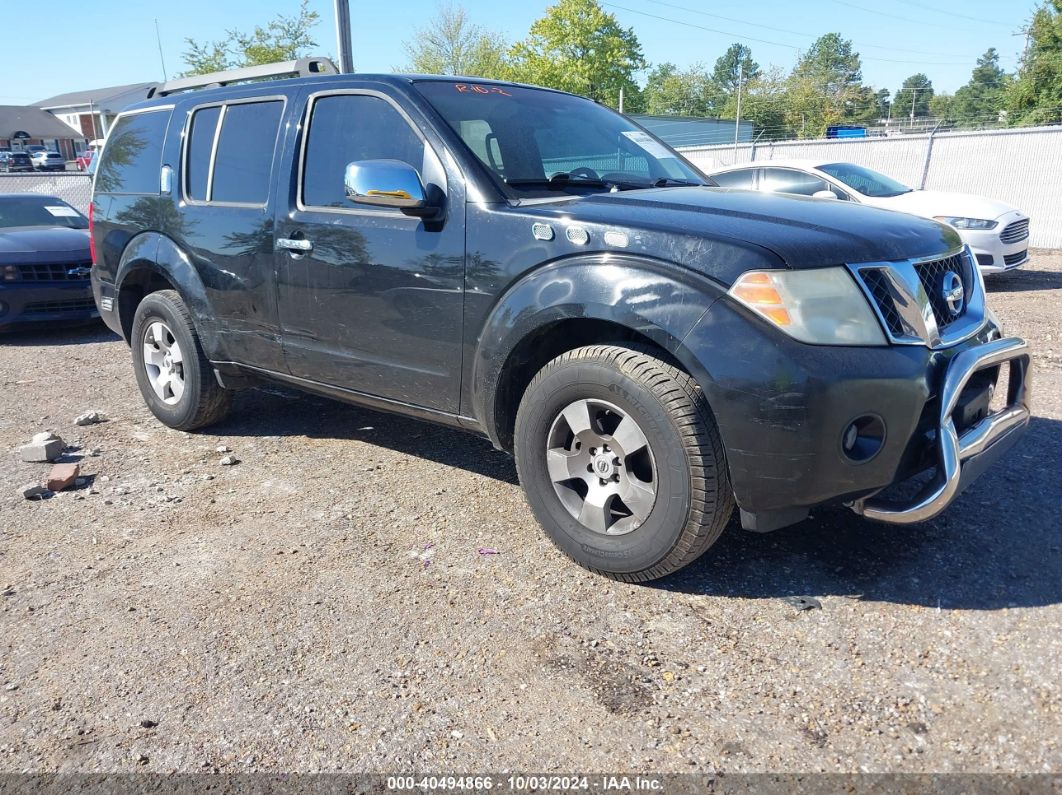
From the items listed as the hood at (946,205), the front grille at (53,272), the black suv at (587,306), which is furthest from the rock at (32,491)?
the hood at (946,205)

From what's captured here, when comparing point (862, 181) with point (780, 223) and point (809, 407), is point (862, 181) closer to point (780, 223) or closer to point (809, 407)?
point (780, 223)

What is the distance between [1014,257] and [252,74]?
30.3 ft

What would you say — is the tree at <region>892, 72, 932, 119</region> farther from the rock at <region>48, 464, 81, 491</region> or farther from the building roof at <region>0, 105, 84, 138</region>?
the rock at <region>48, 464, 81, 491</region>

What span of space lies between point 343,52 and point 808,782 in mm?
9048

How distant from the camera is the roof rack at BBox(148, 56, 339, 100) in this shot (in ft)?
A: 14.5

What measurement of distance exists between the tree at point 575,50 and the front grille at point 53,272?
42.5 m

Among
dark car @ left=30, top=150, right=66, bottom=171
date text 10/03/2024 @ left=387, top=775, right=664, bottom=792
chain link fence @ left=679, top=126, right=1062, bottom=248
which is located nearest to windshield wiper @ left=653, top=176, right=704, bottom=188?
date text 10/03/2024 @ left=387, top=775, right=664, bottom=792

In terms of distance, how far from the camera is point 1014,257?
1007 cm

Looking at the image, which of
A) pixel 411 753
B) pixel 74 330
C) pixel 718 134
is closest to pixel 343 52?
pixel 74 330

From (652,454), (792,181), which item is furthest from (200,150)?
(792,181)

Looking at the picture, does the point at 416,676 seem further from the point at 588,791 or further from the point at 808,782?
the point at 808,782

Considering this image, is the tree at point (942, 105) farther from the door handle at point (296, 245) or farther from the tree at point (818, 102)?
the door handle at point (296, 245)

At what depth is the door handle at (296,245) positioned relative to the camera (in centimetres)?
392

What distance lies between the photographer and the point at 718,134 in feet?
150
